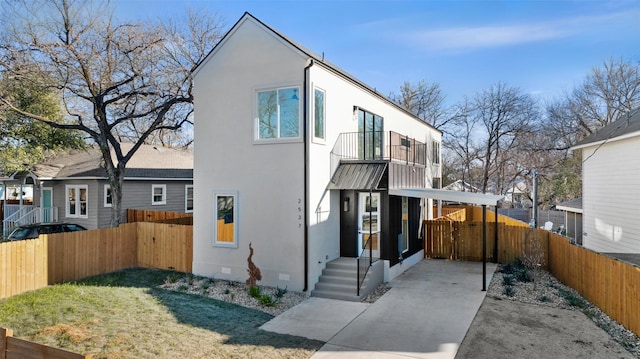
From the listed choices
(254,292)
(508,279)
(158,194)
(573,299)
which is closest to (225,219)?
(254,292)

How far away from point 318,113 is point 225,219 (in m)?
4.38

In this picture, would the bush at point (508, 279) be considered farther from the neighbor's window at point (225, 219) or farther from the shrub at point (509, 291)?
the neighbor's window at point (225, 219)

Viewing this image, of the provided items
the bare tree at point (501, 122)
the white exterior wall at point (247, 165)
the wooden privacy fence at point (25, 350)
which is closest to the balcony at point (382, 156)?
the white exterior wall at point (247, 165)

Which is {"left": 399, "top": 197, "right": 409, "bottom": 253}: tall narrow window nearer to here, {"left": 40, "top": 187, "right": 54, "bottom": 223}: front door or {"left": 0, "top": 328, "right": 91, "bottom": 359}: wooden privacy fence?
{"left": 0, "top": 328, "right": 91, "bottom": 359}: wooden privacy fence

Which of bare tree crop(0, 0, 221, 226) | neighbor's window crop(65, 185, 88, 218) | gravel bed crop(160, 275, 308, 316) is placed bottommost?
gravel bed crop(160, 275, 308, 316)

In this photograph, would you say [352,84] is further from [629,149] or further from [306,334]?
[629,149]

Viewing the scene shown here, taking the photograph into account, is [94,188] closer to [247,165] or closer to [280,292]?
[247,165]

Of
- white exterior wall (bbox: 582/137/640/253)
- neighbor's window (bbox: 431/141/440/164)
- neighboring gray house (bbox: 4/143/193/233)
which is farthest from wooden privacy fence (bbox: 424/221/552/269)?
neighboring gray house (bbox: 4/143/193/233)

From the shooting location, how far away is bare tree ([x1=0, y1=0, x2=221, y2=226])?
14.6m

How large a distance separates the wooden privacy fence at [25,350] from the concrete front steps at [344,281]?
6647mm

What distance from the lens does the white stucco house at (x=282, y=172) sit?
10469mm

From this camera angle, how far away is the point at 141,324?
7562mm

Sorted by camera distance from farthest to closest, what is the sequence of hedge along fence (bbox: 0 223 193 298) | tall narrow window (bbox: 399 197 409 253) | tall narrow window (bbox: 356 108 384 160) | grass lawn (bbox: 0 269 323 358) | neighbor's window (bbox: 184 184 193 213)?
neighbor's window (bbox: 184 184 193 213), tall narrow window (bbox: 399 197 409 253), tall narrow window (bbox: 356 108 384 160), hedge along fence (bbox: 0 223 193 298), grass lawn (bbox: 0 269 323 358)

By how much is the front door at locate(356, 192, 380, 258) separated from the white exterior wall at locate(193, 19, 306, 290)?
2.58 meters
